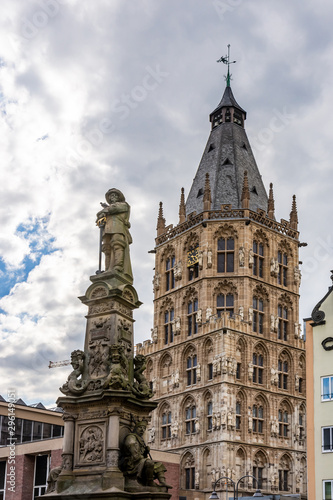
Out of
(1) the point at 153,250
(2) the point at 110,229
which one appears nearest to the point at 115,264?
(2) the point at 110,229

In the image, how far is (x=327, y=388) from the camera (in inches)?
1415

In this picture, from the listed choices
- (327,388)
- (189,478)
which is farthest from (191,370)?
(327,388)

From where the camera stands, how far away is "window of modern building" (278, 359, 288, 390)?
210ft

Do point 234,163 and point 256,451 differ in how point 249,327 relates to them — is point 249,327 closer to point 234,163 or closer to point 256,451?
point 256,451

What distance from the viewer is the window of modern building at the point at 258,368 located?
61.7m

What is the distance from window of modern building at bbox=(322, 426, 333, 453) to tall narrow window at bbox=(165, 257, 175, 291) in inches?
1354

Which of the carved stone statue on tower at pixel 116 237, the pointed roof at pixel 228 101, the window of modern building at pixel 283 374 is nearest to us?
the carved stone statue on tower at pixel 116 237

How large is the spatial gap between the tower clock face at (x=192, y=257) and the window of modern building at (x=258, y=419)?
47.6ft

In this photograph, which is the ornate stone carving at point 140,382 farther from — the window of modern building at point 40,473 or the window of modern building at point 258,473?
the window of modern building at point 258,473

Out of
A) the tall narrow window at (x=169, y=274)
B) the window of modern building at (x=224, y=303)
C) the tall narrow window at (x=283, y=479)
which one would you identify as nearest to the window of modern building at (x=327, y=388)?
the window of modern building at (x=224, y=303)

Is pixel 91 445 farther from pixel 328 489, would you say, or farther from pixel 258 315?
pixel 258 315

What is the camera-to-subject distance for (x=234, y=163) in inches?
2820

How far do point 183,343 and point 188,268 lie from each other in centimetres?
739

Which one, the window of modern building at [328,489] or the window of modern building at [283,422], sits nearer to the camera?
the window of modern building at [328,489]
